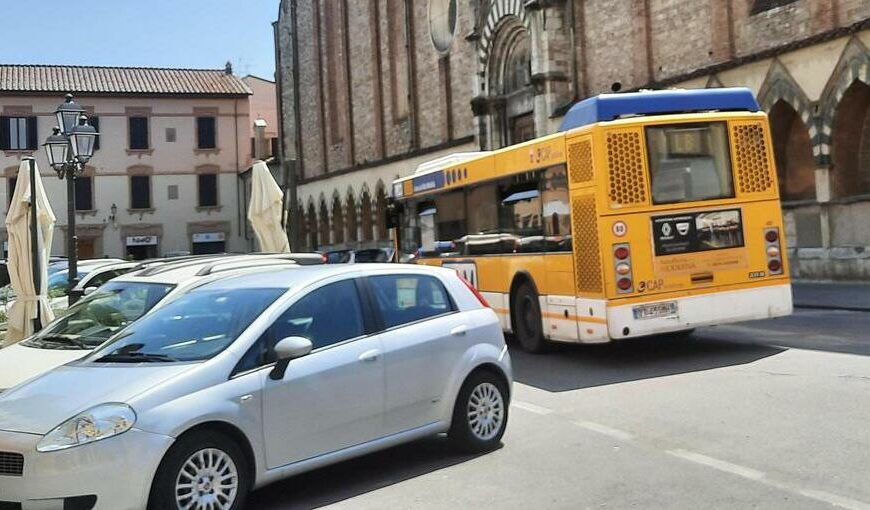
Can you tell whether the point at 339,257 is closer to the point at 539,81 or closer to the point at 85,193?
the point at 539,81

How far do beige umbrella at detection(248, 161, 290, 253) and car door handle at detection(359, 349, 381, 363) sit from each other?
1138 cm

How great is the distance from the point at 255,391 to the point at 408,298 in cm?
161

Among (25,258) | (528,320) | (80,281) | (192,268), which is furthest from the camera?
(80,281)

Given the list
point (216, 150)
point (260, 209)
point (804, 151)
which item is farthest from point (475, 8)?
point (216, 150)

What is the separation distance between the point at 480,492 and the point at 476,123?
1048 inches

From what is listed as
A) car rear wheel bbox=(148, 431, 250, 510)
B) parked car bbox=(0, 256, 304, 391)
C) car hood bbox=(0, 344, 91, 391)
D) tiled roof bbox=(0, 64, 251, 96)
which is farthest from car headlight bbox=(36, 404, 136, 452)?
tiled roof bbox=(0, 64, 251, 96)

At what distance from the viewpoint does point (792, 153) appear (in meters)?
20.5

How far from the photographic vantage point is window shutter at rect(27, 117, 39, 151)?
49.7m

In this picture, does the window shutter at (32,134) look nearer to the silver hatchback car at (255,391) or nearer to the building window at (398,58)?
the building window at (398,58)

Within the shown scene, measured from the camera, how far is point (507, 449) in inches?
256

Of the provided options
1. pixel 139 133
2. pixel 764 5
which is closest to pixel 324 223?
pixel 139 133

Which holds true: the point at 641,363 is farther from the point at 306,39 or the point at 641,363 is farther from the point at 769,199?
the point at 306,39

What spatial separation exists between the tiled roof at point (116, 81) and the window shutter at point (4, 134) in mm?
1771

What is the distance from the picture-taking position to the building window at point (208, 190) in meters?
53.8
